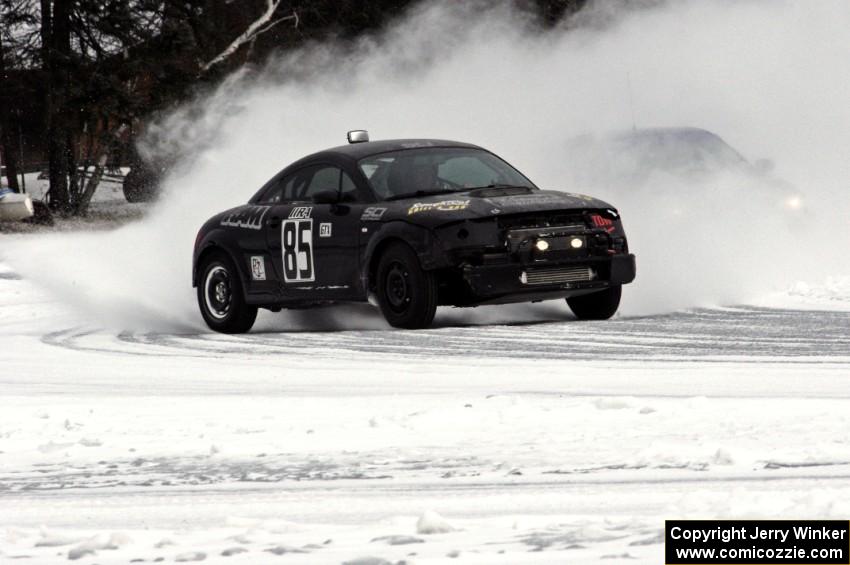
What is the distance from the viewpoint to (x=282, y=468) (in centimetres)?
610

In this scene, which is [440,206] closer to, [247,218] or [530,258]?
[530,258]

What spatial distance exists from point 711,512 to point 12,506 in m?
2.24

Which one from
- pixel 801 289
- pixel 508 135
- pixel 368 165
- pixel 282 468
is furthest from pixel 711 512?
pixel 508 135

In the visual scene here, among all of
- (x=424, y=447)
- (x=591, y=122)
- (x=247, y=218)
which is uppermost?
(x=591, y=122)

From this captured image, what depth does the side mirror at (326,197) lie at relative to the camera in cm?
1205

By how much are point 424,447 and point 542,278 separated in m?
5.01

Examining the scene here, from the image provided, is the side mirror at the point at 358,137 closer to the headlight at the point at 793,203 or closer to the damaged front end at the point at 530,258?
the damaged front end at the point at 530,258

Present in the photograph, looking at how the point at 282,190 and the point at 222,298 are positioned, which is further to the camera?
the point at 222,298

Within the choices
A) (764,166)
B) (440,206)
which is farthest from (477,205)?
(764,166)

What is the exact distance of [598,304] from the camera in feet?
39.9

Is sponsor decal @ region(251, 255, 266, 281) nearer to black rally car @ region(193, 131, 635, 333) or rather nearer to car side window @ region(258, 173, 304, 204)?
black rally car @ region(193, 131, 635, 333)

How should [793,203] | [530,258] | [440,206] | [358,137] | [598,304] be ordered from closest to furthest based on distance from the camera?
[530,258] → [440,206] → [598,304] → [358,137] → [793,203]

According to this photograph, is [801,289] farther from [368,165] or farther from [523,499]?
[523,499]

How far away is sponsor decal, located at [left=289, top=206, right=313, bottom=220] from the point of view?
12.3m
